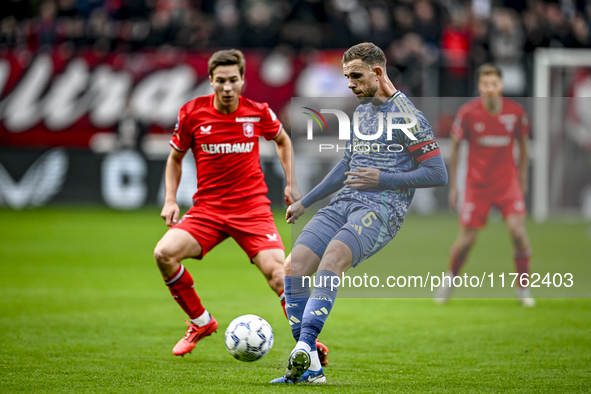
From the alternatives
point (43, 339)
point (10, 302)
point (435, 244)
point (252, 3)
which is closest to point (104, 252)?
point (10, 302)

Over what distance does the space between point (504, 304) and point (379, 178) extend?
13.8 ft

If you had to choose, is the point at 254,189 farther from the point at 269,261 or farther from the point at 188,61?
the point at 188,61

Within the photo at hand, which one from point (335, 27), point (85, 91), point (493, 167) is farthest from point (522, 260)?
point (85, 91)

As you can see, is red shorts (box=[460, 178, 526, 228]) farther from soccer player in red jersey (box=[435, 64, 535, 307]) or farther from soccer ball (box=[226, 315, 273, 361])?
soccer ball (box=[226, 315, 273, 361])

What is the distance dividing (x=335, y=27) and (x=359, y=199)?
1237 centimetres

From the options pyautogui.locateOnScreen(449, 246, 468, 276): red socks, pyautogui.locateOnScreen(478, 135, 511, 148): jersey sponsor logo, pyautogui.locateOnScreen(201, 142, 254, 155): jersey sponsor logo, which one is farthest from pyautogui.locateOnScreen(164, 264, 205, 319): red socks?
pyautogui.locateOnScreen(478, 135, 511, 148): jersey sponsor logo

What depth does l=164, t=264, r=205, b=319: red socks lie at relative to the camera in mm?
5602

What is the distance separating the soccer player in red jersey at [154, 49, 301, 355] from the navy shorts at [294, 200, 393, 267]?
73 cm

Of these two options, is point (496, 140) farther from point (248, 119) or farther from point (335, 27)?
point (335, 27)

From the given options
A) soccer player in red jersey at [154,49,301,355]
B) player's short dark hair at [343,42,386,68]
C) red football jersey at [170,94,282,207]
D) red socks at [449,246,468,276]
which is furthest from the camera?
red socks at [449,246,468,276]

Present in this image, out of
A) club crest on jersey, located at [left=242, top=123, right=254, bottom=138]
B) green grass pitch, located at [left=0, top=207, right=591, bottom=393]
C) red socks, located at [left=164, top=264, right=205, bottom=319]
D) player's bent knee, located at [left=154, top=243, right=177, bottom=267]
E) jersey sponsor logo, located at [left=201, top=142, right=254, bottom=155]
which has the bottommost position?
green grass pitch, located at [left=0, top=207, right=591, bottom=393]

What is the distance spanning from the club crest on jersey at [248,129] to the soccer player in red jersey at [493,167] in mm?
3041

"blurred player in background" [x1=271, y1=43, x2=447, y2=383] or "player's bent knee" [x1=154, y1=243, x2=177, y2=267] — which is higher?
"blurred player in background" [x1=271, y1=43, x2=447, y2=383]

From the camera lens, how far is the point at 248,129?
19.1 feet
